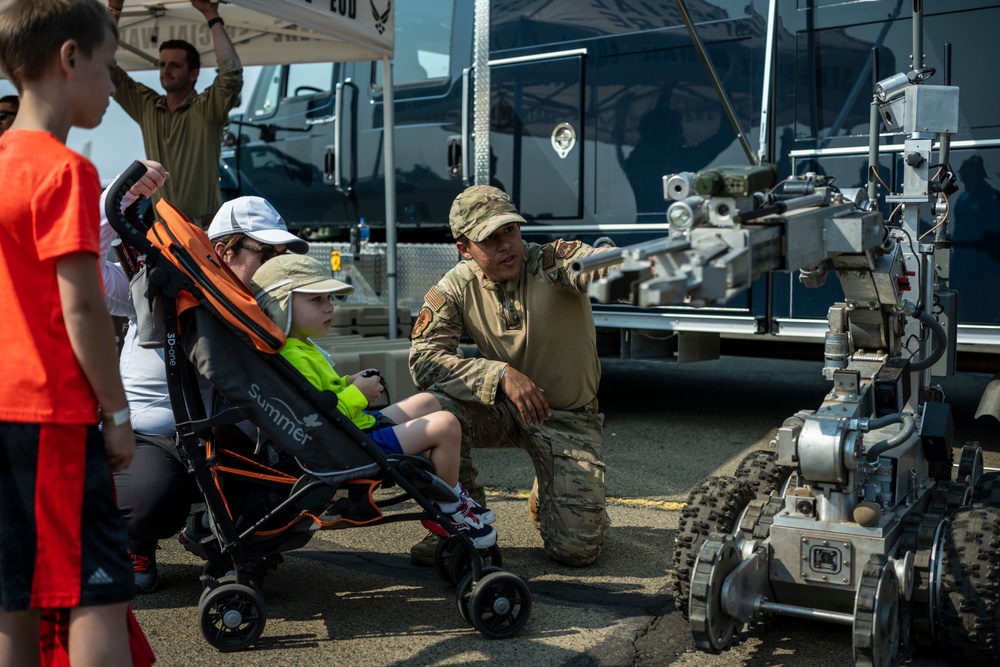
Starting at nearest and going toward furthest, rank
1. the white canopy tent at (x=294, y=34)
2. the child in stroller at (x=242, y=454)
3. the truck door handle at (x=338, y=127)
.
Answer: the child in stroller at (x=242, y=454) → the white canopy tent at (x=294, y=34) → the truck door handle at (x=338, y=127)

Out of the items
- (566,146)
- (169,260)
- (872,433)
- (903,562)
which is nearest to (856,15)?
(566,146)

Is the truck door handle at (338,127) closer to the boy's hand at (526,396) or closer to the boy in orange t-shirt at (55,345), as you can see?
the boy's hand at (526,396)

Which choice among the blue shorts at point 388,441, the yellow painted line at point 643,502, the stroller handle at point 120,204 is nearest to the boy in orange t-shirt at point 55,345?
the stroller handle at point 120,204

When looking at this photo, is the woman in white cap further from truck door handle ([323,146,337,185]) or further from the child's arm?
truck door handle ([323,146,337,185])

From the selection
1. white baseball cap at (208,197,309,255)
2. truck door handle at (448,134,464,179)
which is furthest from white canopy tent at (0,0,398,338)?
white baseball cap at (208,197,309,255)

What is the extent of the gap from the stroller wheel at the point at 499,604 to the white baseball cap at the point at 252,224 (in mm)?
1307

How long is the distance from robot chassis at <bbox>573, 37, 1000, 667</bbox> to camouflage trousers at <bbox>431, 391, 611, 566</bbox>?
702mm

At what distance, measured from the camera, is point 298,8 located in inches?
240

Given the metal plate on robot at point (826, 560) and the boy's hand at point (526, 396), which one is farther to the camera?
the boy's hand at point (526, 396)

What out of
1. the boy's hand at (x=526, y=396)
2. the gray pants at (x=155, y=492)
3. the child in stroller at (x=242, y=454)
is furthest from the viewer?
the boy's hand at (x=526, y=396)

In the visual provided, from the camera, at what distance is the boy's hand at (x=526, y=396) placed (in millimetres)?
3936

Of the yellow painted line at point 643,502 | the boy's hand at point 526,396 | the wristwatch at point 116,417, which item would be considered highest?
the wristwatch at point 116,417

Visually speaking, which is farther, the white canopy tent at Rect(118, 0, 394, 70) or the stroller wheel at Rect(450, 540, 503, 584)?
the white canopy tent at Rect(118, 0, 394, 70)

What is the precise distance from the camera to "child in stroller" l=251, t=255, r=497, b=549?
11.1 ft
